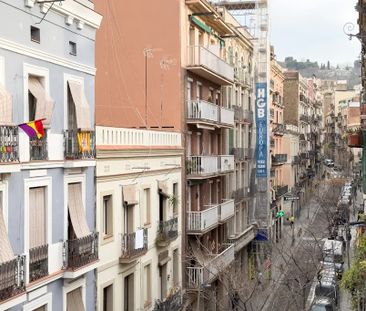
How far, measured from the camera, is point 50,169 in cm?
1697

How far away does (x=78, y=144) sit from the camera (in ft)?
58.9

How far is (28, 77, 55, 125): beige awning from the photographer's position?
1609cm

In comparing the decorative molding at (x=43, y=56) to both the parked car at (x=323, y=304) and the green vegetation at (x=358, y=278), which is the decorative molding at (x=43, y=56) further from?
the parked car at (x=323, y=304)

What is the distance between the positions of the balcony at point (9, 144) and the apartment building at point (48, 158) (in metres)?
0.02

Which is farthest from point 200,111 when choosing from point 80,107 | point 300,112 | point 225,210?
point 300,112

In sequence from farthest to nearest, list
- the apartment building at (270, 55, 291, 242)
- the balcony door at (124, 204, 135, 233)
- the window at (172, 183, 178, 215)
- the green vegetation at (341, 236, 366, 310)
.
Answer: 1. the apartment building at (270, 55, 291, 242)
2. the window at (172, 183, 178, 215)
3. the balcony door at (124, 204, 135, 233)
4. the green vegetation at (341, 236, 366, 310)

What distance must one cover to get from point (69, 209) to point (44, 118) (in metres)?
3.43

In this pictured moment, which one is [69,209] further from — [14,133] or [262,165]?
[262,165]

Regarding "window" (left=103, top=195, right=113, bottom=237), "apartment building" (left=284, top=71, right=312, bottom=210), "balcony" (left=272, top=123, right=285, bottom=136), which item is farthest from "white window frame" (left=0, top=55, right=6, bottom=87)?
"apartment building" (left=284, top=71, right=312, bottom=210)

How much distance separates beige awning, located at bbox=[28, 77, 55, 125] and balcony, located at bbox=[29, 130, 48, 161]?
1.61 ft

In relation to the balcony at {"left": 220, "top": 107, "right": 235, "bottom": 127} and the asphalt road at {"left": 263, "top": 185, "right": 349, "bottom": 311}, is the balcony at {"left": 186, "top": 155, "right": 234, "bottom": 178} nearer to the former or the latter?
the balcony at {"left": 220, "top": 107, "right": 235, "bottom": 127}

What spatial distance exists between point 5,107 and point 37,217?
3450mm

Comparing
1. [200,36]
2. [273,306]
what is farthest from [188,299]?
[200,36]

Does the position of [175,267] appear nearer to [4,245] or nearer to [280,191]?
[4,245]
